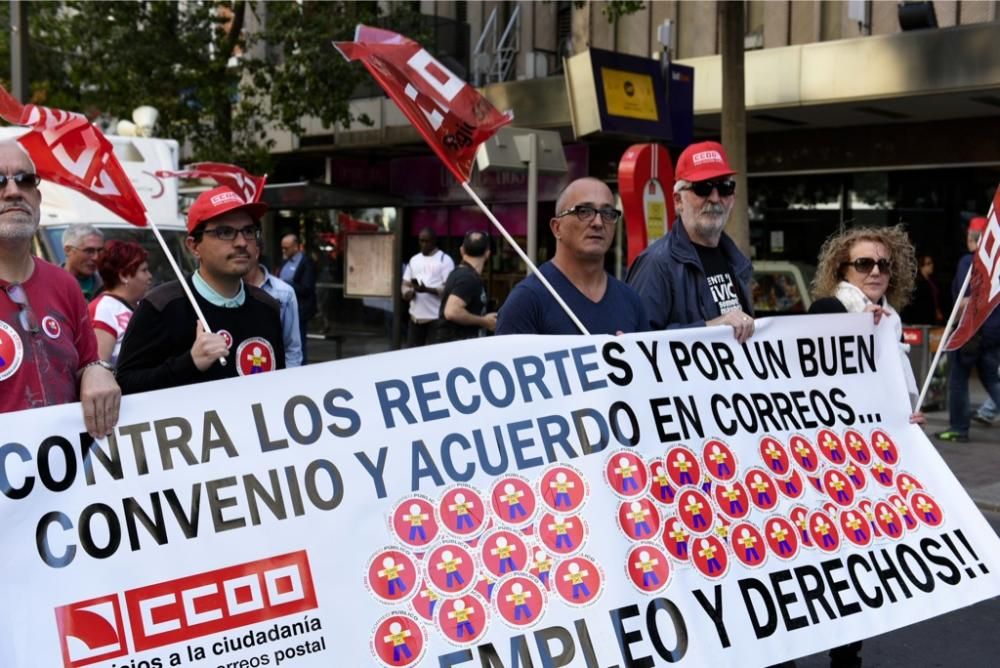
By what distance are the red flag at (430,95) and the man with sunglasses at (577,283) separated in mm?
549

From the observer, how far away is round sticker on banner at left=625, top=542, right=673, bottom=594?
11.5 ft

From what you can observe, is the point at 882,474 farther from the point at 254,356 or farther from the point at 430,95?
the point at 254,356

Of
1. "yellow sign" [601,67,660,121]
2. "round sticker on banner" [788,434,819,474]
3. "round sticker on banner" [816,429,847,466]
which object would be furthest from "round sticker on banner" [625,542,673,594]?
"yellow sign" [601,67,660,121]

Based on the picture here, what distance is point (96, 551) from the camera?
304cm

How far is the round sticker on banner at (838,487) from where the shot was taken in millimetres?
4051

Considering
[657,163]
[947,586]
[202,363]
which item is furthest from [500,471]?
[657,163]

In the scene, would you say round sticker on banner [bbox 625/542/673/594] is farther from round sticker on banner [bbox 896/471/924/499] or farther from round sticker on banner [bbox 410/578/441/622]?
round sticker on banner [bbox 896/471/924/499]

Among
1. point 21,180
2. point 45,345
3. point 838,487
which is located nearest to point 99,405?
point 45,345

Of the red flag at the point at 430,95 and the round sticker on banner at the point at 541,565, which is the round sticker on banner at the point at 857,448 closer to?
the round sticker on banner at the point at 541,565

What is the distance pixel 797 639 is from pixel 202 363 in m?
2.09

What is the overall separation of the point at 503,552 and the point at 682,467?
0.73m

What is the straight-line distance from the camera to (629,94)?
38.5 ft

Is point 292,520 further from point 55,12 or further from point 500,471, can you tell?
point 55,12

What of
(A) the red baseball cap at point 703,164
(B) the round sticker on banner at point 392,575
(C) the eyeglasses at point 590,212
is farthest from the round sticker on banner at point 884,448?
(B) the round sticker on banner at point 392,575
